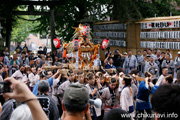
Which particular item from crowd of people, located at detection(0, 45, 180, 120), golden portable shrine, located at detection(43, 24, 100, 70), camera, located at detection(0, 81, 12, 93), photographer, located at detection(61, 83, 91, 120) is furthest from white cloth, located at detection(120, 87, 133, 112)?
golden portable shrine, located at detection(43, 24, 100, 70)

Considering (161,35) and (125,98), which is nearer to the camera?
(125,98)

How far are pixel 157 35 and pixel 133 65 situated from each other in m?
2.68

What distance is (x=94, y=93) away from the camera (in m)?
7.30

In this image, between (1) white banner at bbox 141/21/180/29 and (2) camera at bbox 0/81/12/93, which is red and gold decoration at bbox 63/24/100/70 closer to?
(1) white banner at bbox 141/21/180/29

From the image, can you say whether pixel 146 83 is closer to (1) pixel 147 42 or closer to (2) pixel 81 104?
(2) pixel 81 104

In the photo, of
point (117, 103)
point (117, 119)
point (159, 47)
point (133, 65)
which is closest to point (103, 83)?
point (117, 103)


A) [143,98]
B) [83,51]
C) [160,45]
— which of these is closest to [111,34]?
[160,45]

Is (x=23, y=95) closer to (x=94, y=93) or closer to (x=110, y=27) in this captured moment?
(x=94, y=93)

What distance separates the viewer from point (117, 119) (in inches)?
133

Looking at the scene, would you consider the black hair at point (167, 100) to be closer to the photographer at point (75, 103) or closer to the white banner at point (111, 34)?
the photographer at point (75, 103)

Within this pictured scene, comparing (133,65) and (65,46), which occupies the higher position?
(65,46)

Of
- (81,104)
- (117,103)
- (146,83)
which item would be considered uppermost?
(81,104)

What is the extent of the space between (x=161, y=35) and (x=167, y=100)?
1433 cm

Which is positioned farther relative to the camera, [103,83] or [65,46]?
[65,46]
